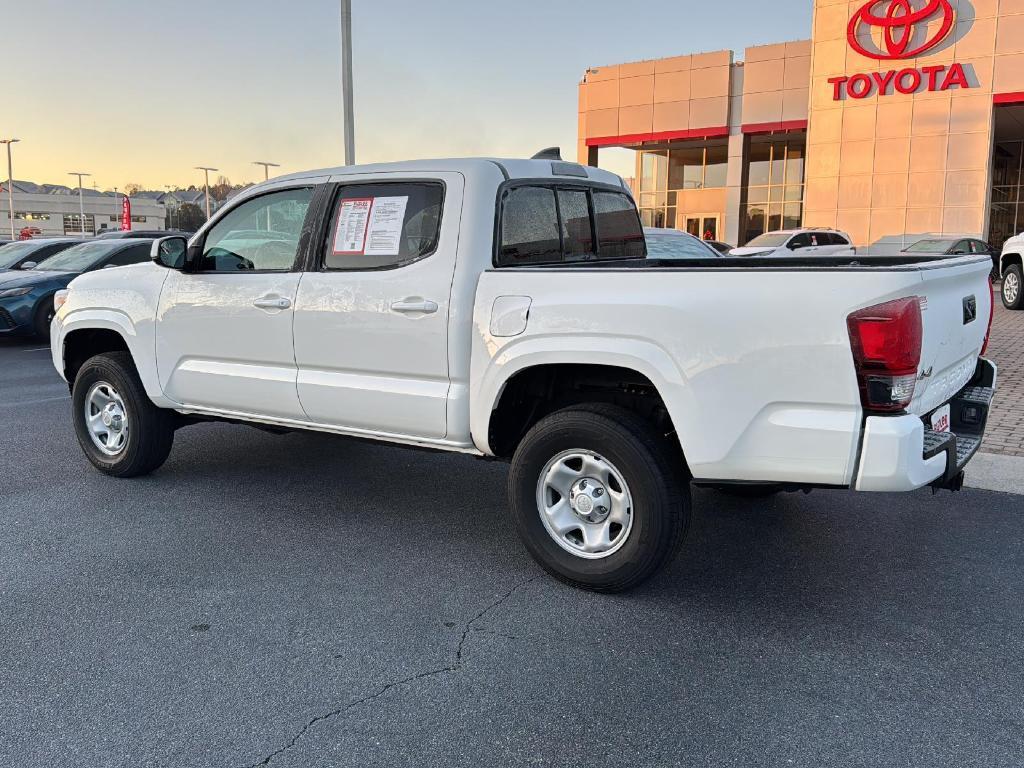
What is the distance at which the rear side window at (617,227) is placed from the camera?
16.7 ft

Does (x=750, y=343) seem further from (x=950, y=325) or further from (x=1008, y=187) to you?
(x=1008, y=187)

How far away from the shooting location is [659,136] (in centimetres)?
3869

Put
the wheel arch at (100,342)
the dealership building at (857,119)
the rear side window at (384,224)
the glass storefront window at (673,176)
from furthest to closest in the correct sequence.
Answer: the glass storefront window at (673,176) → the dealership building at (857,119) → the wheel arch at (100,342) → the rear side window at (384,224)

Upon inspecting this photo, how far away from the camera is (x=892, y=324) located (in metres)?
3.16

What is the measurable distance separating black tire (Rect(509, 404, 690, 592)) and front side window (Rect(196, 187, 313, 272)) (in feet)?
6.13

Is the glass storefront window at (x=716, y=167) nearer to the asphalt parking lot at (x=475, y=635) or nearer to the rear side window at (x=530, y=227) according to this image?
the asphalt parking lot at (x=475, y=635)

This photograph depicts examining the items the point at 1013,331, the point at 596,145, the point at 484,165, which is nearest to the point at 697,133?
the point at 596,145

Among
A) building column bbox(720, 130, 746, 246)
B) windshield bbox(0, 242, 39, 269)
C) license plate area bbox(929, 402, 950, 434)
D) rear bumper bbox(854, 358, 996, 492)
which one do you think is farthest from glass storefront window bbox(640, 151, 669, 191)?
rear bumper bbox(854, 358, 996, 492)

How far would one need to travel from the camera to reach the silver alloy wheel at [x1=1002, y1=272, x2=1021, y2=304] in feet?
53.4

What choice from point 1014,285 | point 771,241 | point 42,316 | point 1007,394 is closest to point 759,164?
point 771,241

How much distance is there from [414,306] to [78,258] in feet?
37.8

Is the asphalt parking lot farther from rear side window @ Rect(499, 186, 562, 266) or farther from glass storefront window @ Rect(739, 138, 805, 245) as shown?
glass storefront window @ Rect(739, 138, 805, 245)

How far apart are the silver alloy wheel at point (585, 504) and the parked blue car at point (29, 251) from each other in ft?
43.4

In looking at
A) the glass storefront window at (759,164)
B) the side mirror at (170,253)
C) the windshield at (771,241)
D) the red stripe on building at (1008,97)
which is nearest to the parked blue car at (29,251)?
the side mirror at (170,253)
